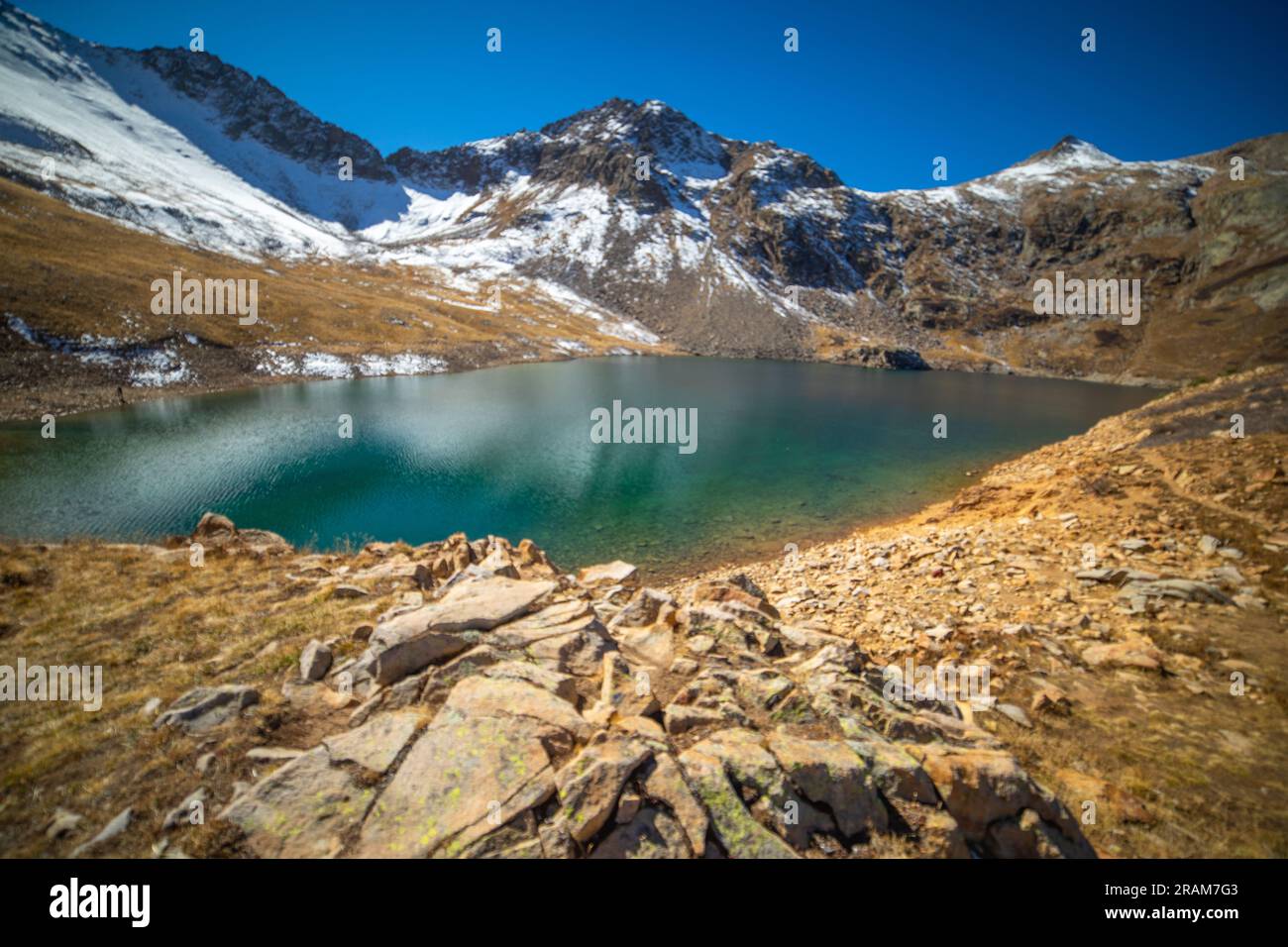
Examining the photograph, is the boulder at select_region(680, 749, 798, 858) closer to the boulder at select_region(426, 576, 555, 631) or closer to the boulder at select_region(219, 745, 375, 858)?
the boulder at select_region(219, 745, 375, 858)

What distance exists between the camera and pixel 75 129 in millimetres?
144875

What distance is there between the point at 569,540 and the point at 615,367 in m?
86.1

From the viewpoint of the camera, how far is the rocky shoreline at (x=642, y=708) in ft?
20.1
